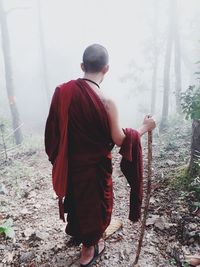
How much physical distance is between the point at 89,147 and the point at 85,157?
12cm

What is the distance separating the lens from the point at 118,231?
167 inches

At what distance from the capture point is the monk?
295cm

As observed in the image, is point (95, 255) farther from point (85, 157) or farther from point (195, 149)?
point (195, 149)

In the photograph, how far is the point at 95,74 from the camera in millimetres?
3049

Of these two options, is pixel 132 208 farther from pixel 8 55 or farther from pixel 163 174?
pixel 8 55

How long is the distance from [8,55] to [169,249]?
493 inches

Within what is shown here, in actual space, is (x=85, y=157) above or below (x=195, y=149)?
above

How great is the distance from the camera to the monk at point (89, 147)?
2953mm

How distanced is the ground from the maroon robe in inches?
24.2

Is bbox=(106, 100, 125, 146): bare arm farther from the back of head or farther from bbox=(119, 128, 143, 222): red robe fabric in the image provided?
the back of head

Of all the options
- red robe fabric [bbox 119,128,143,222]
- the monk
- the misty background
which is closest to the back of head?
the monk

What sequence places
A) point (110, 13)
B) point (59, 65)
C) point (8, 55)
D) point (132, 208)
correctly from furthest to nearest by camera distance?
point (110, 13), point (59, 65), point (8, 55), point (132, 208)

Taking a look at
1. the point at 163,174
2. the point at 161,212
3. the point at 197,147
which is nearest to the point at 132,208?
the point at 161,212

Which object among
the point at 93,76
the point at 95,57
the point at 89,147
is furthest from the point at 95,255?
the point at 95,57
